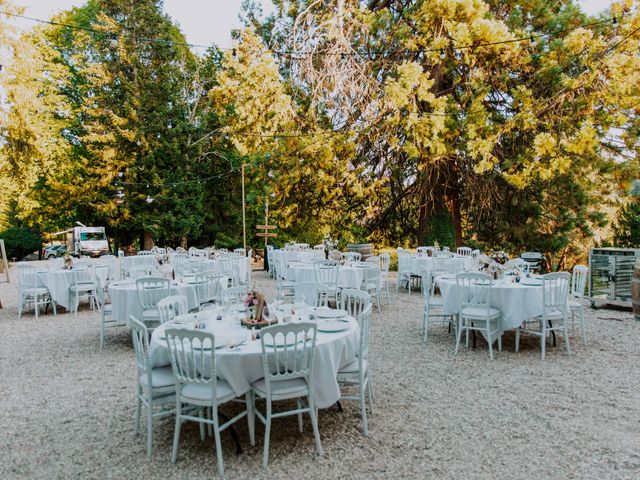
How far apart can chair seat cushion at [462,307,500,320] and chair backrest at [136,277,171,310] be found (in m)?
3.98

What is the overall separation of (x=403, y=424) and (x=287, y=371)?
1223mm

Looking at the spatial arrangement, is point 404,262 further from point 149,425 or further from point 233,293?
point 149,425

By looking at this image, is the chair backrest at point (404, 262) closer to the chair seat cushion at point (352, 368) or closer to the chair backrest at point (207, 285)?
the chair backrest at point (207, 285)

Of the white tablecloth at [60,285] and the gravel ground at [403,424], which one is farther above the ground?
the white tablecloth at [60,285]

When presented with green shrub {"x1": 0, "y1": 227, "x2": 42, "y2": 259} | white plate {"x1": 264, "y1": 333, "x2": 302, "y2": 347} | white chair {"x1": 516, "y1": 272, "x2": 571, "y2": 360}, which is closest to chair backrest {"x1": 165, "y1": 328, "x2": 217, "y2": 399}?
white plate {"x1": 264, "y1": 333, "x2": 302, "y2": 347}

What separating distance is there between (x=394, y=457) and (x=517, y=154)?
38.8 feet

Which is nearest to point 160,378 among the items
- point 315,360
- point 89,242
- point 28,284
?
point 315,360

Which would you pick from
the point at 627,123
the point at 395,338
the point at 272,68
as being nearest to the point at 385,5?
the point at 272,68

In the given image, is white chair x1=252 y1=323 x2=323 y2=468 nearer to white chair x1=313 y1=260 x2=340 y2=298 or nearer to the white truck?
white chair x1=313 y1=260 x2=340 y2=298

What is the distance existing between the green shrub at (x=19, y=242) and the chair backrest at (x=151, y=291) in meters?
23.3

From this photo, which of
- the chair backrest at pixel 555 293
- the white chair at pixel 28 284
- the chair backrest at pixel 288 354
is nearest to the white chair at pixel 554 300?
the chair backrest at pixel 555 293

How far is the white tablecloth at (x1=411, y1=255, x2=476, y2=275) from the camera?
1073 cm

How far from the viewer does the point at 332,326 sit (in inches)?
159

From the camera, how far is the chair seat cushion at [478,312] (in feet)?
19.9
